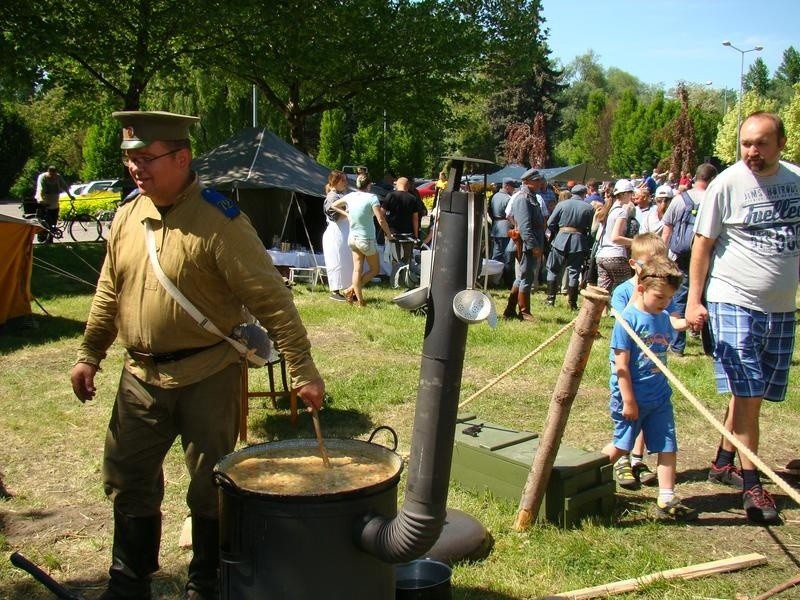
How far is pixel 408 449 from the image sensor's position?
221 inches

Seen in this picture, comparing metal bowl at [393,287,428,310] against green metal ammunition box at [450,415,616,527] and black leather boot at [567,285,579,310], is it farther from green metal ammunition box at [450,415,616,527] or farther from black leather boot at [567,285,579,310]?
black leather boot at [567,285,579,310]

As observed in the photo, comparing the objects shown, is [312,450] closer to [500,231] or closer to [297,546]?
[297,546]

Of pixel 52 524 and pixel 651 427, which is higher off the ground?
pixel 651 427

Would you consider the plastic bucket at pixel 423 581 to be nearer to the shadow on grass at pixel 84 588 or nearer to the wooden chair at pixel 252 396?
the shadow on grass at pixel 84 588

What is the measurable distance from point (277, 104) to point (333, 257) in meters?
11.8

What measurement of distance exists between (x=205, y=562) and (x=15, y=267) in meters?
7.38

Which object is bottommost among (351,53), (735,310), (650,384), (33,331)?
(33,331)

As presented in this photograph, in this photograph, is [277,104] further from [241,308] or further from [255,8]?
[241,308]

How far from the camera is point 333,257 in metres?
11.7

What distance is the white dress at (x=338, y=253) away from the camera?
1159cm

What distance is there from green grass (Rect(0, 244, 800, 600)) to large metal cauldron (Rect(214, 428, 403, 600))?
1223mm

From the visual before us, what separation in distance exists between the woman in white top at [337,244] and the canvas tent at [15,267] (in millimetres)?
3948

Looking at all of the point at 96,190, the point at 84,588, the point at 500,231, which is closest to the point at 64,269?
the point at 500,231

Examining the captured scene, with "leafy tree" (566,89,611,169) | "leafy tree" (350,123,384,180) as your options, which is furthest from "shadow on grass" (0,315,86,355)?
"leafy tree" (566,89,611,169)
